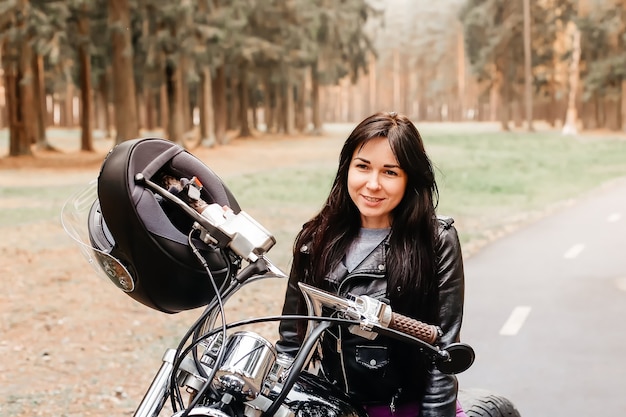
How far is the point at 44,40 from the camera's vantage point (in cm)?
2186

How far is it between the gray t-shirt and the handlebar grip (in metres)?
0.62

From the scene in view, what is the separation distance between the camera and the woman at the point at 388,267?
8.36 ft

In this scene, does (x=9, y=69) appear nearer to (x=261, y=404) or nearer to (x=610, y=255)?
(x=610, y=255)

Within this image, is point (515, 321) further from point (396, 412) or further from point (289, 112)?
point (289, 112)

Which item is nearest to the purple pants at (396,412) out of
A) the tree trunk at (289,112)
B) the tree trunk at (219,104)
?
the tree trunk at (219,104)

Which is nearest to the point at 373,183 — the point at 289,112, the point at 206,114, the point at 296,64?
the point at 206,114

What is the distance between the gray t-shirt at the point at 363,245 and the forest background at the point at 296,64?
774 inches

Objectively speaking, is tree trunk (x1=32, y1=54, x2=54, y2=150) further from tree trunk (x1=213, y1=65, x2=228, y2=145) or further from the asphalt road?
the asphalt road

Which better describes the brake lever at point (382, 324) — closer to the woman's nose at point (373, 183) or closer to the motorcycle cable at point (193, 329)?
the motorcycle cable at point (193, 329)

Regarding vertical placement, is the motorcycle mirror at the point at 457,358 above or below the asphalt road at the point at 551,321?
above

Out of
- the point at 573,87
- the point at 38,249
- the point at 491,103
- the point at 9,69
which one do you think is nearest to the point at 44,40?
the point at 9,69

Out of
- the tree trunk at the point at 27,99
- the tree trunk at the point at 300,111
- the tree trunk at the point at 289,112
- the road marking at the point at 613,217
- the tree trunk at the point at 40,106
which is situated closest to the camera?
the road marking at the point at 613,217

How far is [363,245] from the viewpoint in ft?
8.89

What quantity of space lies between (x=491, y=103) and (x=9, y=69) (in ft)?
126
